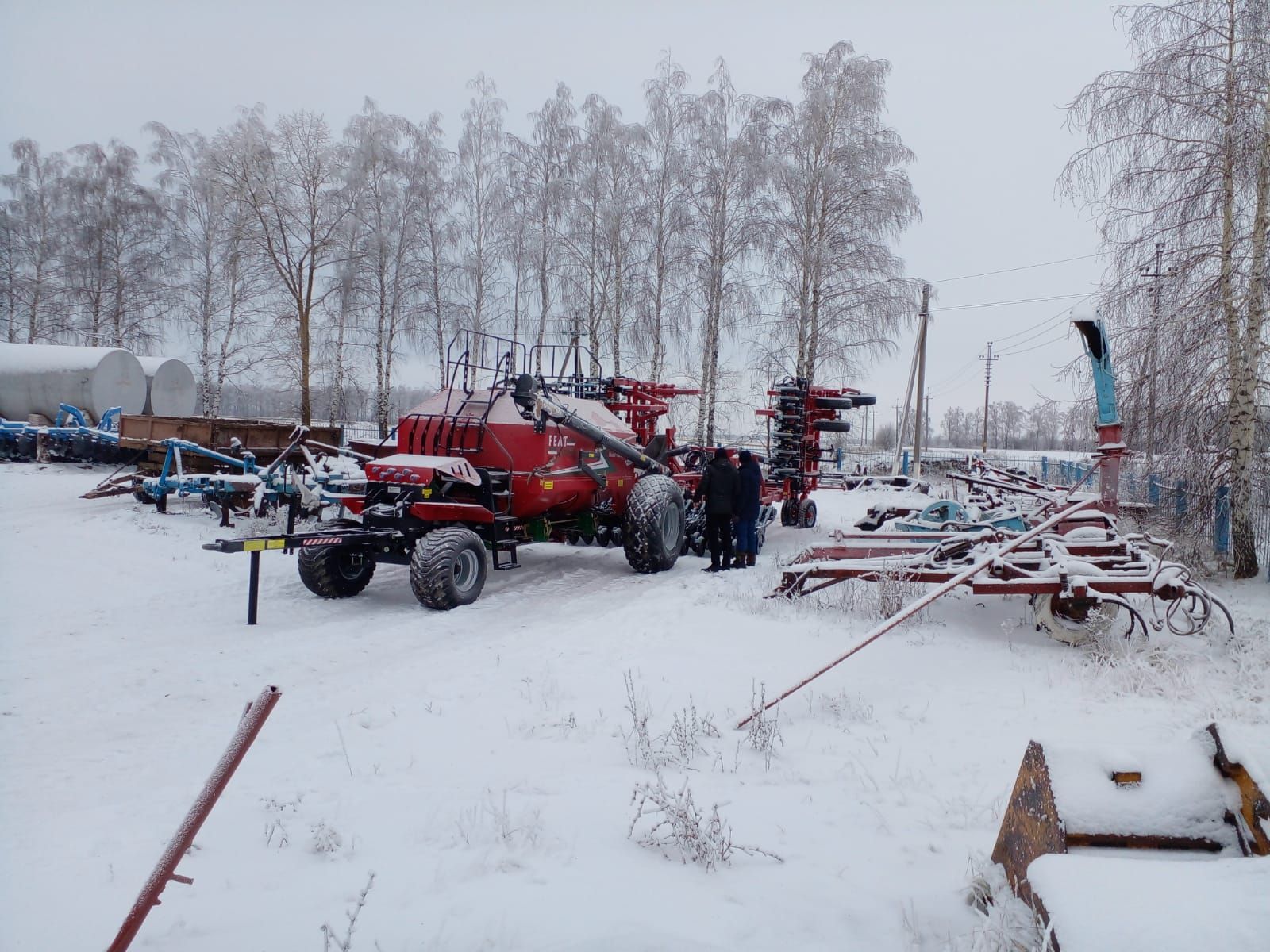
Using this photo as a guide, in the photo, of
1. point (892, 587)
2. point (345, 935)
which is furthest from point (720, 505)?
point (345, 935)

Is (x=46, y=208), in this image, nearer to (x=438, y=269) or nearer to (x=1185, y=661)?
(x=438, y=269)

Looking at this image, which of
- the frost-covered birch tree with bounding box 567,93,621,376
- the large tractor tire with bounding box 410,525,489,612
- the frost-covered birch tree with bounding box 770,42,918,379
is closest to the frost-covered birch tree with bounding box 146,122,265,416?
the frost-covered birch tree with bounding box 567,93,621,376

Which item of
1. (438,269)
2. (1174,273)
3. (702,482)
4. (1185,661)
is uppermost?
(438,269)

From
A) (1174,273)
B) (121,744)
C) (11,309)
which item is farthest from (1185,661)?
(11,309)

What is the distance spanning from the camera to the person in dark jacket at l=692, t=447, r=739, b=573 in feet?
30.6

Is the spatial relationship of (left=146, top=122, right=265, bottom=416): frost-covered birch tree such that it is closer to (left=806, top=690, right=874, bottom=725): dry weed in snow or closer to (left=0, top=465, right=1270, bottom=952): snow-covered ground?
(left=0, top=465, right=1270, bottom=952): snow-covered ground

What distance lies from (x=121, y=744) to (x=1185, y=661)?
20.8 feet

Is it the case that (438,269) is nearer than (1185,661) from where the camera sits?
No

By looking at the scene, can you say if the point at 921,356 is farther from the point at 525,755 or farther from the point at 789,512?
the point at 525,755

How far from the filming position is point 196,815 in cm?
194

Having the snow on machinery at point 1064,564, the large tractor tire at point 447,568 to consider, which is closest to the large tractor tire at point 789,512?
the snow on machinery at point 1064,564

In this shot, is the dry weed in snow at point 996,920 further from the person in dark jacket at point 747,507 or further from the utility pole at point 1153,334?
the utility pole at point 1153,334

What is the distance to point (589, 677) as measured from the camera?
5152 millimetres

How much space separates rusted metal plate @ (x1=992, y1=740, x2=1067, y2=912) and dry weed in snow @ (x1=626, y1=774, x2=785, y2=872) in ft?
2.56
